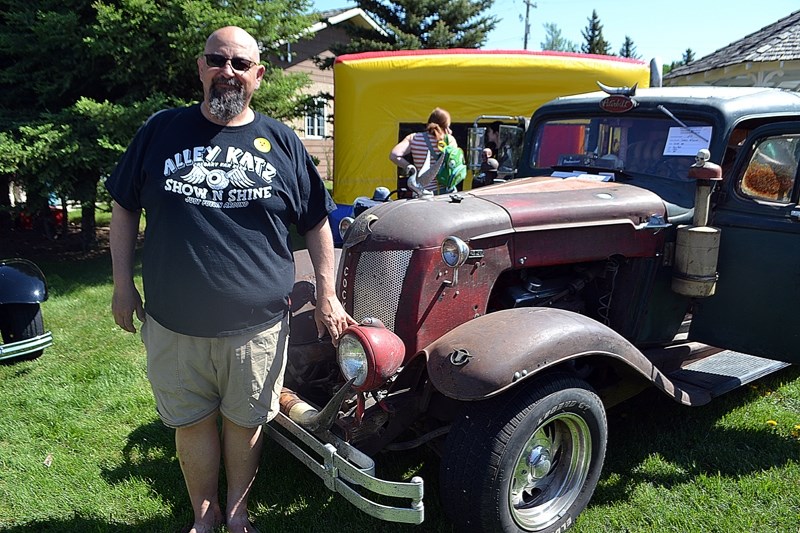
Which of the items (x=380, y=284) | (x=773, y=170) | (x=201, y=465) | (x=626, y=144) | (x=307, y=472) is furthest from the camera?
(x=626, y=144)

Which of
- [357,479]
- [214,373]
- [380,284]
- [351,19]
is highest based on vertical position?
[351,19]

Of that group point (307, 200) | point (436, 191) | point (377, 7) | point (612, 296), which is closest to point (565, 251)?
point (612, 296)

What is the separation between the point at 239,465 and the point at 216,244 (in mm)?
1037

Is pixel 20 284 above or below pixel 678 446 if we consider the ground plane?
above

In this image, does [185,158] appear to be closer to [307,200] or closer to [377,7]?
[307,200]

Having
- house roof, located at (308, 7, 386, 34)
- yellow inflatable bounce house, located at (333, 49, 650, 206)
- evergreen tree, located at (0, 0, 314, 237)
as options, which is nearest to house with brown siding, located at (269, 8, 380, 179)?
house roof, located at (308, 7, 386, 34)

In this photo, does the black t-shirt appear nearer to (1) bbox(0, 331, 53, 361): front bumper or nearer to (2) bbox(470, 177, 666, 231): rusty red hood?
(2) bbox(470, 177, 666, 231): rusty red hood

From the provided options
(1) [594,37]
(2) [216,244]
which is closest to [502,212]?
(2) [216,244]

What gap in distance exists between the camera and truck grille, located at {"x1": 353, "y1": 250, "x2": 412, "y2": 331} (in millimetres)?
2936

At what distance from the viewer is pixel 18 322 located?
184 inches

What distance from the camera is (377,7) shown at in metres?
15.4

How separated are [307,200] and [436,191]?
401 cm

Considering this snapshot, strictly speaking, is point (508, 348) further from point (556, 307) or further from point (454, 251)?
point (556, 307)

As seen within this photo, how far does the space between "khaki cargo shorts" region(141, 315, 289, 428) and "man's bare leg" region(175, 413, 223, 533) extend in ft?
0.26
